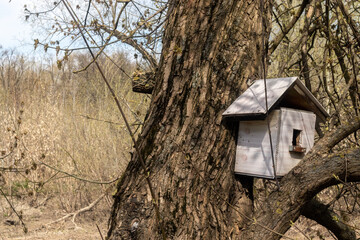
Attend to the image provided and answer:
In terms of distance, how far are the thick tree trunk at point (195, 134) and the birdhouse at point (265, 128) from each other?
0.22ft

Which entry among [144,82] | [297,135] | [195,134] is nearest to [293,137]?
[297,135]

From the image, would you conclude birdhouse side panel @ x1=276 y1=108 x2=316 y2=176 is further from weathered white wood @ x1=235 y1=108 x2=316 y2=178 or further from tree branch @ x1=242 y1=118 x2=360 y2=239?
tree branch @ x1=242 y1=118 x2=360 y2=239

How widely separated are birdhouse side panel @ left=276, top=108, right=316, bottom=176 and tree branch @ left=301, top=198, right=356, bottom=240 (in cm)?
31

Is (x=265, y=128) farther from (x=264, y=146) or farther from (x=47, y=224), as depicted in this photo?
(x=47, y=224)

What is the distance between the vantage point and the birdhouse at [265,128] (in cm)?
204

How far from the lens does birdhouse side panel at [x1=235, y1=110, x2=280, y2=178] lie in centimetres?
210

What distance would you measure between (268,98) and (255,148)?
27 cm

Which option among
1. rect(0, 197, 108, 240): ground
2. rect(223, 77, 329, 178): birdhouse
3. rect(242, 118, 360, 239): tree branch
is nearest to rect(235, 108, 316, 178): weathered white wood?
rect(223, 77, 329, 178): birdhouse

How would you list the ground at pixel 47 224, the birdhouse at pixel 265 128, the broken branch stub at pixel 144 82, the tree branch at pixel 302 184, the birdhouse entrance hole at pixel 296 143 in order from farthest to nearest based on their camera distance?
the ground at pixel 47 224 → the broken branch stub at pixel 144 82 → the birdhouse entrance hole at pixel 296 143 → the birdhouse at pixel 265 128 → the tree branch at pixel 302 184

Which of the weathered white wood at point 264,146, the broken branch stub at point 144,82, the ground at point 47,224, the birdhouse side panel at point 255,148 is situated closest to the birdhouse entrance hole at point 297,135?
the weathered white wood at point 264,146

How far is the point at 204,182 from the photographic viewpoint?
6.52 feet

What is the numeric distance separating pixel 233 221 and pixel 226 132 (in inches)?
18.3

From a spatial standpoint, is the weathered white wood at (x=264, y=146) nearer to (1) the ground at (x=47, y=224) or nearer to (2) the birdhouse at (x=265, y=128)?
(2) the birdhouse at (x=265, y=128)

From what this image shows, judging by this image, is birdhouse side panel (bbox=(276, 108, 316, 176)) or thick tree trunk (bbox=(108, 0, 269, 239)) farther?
birdhouse side panel (bbox=(276, 108, 316, 176))
